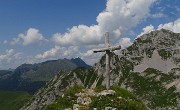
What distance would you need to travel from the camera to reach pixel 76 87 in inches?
1499

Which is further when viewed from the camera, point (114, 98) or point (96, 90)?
point (96, 90)

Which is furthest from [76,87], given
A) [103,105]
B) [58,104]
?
[103,105]

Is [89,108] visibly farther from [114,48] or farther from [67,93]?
[114,48]

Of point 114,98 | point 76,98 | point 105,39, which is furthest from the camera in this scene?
point 105,39

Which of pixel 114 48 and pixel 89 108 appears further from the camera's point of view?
pixel 114 48

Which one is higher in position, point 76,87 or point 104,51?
point 104,51

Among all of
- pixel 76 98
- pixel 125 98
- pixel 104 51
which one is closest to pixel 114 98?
pixel 125 98

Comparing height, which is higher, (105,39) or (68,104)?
(105,39)

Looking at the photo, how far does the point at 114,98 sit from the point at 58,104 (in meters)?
5.56

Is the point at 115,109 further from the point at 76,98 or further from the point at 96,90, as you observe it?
the point at 96,90

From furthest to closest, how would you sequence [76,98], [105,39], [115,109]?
[105,39], [76,98], [115,109]

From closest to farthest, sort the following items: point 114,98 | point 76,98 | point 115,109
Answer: point 115,109, point 114,98, point 76,98

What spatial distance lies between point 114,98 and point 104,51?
281 inches

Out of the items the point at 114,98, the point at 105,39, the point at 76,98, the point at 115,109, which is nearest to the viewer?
the point at 115,109
